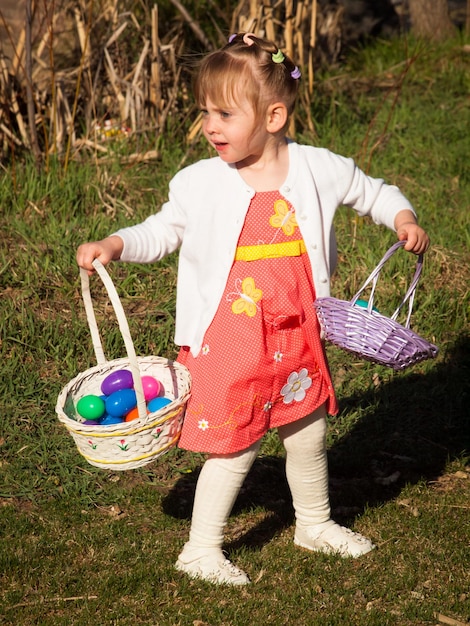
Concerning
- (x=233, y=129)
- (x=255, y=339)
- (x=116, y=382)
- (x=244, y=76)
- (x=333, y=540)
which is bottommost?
(x=333, y=540)

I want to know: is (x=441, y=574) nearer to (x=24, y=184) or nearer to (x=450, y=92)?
(x=24, y=184)

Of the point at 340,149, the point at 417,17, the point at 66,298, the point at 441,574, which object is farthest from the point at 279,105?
the point at 417,17

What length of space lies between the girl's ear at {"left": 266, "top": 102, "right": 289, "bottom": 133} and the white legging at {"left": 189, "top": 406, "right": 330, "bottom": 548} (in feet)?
3.21

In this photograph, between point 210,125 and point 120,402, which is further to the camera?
point 120,402

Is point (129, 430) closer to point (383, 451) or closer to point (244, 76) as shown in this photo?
point (244, 76)

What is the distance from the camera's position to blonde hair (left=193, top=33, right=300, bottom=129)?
2.92 meters

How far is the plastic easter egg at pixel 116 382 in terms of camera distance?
3215 mm

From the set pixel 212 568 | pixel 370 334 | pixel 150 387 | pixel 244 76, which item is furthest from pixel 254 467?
pixel 244 76

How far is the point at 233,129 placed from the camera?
2.96 meters

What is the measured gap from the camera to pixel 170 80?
624 cm

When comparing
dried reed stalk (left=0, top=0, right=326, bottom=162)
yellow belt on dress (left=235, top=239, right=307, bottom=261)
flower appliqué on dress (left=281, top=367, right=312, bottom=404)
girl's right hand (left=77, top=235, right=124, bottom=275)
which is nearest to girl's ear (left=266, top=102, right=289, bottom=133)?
yellow belt on dress (left=235, top=239, right=307, bottom=261)

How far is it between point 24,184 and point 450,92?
3481 millimetres

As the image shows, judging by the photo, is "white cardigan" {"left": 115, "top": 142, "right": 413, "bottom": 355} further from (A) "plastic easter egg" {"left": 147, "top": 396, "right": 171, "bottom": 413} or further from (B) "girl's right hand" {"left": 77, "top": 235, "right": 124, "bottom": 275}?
(A) "plastic easter egg" {"left": 147, "top": 396, "right": 171, "bottom": 413}

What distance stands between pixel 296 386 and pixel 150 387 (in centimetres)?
50
